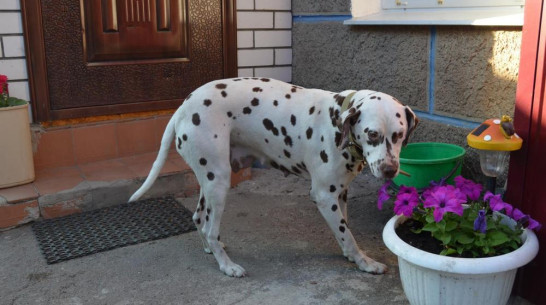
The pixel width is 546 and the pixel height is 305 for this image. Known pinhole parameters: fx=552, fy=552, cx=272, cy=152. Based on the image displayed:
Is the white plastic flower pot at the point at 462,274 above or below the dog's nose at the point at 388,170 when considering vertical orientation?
below

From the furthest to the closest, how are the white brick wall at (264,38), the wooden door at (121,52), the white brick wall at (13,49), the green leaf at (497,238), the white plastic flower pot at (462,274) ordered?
the white brick wall at (264,38) → the wooden door at (121,52) → the white brick wall at (13,49) → the green leaf at (497,238) → the white plastic flower pot at (462,274)

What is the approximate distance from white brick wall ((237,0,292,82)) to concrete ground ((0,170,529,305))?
189 cm

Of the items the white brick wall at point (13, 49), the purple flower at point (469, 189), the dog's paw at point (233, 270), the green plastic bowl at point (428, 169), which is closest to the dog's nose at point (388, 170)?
the purple flower at point (469, 189)

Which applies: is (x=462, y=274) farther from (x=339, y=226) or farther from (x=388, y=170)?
(x=339, y=226)

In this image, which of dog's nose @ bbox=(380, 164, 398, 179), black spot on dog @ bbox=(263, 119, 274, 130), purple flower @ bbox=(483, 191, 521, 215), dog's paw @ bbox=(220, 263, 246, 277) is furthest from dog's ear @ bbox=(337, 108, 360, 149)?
dog's paw @ bbox=(220, 263, 246, 277)

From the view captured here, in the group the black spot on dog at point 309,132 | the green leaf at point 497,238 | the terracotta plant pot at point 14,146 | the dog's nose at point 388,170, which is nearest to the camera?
the green leaf at point 497,238

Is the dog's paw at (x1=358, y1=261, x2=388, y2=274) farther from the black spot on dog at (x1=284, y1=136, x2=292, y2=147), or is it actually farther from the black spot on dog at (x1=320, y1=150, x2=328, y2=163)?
the black spot on dog at (x1=284, y1=136, x2=292, y2=147)

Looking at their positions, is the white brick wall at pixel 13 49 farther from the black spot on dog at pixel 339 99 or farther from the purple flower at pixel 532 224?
the purple flower at pixel 532 224

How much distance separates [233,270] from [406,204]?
115 cm

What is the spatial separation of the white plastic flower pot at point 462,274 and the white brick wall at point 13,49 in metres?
3.43

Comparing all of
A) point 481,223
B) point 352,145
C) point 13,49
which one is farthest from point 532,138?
point 13,49

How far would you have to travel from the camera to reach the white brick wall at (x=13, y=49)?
14.6 ft

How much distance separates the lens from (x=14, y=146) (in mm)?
4289

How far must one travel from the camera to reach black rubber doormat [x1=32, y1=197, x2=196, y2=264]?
3.84 m
